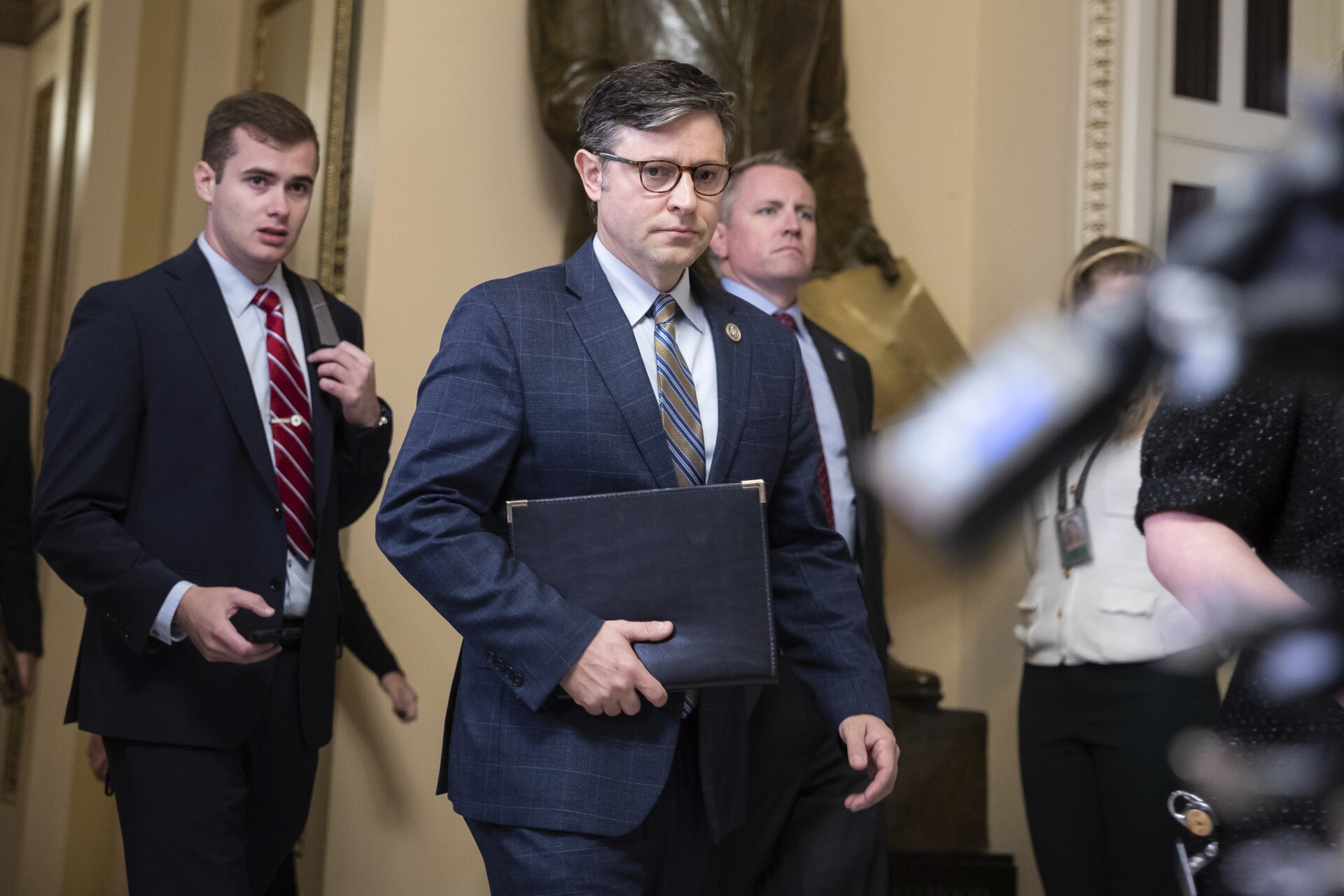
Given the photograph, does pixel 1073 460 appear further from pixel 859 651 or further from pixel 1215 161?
pixel 1215 161

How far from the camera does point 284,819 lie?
2312mm

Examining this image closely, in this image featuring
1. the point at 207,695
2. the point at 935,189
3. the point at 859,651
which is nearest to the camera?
the point at 859,651

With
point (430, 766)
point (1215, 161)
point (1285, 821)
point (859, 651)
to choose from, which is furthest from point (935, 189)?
point (1285, 821)

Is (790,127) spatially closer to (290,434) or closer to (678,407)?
(290,434)

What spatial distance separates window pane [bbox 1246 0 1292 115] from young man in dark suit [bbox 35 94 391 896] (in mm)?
3112

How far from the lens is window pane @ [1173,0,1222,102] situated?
13.6ft

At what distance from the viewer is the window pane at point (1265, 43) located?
419 centimetres

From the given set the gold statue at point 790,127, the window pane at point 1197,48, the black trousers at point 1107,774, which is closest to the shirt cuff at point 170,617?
the black trousers at point 1107,774

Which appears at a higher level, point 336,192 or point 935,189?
point 935,189

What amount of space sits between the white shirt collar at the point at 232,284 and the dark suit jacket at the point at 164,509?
0.15 ft

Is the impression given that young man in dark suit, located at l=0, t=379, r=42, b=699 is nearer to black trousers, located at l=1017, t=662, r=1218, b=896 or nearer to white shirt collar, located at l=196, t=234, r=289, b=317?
white shirt collar, located at l=196, t=234, r=289, b=317

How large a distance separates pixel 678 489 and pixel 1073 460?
1282 mm

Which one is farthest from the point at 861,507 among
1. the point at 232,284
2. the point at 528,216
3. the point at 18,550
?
the point at 18,550

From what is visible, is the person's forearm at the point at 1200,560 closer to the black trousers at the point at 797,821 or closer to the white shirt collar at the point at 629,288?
the white shirt collar at the point at 629,288
